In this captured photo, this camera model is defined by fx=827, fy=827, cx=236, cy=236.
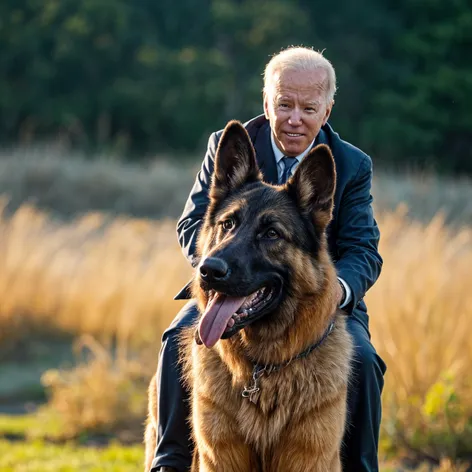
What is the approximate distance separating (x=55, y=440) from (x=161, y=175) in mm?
15002

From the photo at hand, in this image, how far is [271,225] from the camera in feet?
11.5

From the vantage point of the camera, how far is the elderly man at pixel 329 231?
3.83 metres

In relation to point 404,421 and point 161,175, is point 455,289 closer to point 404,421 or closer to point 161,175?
point 404,421

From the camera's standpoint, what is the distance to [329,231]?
402 cm

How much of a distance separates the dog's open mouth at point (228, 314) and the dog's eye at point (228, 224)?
1.01 ft

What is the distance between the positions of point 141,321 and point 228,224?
5757 millimetres

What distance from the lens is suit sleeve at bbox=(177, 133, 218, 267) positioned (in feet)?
13.1

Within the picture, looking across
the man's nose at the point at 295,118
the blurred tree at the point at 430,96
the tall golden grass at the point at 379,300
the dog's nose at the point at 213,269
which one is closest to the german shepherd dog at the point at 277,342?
the dog's nose at the point at 213,269

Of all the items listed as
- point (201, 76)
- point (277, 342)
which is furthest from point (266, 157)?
point (201, 76)

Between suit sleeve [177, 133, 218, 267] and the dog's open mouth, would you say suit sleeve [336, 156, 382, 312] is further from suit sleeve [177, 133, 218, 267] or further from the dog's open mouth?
suit sleeve [177, 133, 218, 267]

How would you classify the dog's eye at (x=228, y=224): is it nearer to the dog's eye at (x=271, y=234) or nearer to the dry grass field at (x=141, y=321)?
the dog's eye at (x=271, y=234)

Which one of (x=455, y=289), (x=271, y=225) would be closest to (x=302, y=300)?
(x=271, y=225)

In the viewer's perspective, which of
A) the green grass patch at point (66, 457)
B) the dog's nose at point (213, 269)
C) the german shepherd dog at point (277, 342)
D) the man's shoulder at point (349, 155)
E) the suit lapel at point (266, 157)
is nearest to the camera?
the dog's nose at point (213, 269)

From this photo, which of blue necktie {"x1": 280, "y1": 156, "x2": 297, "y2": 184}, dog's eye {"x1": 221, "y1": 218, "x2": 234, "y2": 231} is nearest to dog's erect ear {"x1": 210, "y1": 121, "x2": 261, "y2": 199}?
dog's eye {"x1": 221, "y1": 218, "x2": 234, "y2": 231}
